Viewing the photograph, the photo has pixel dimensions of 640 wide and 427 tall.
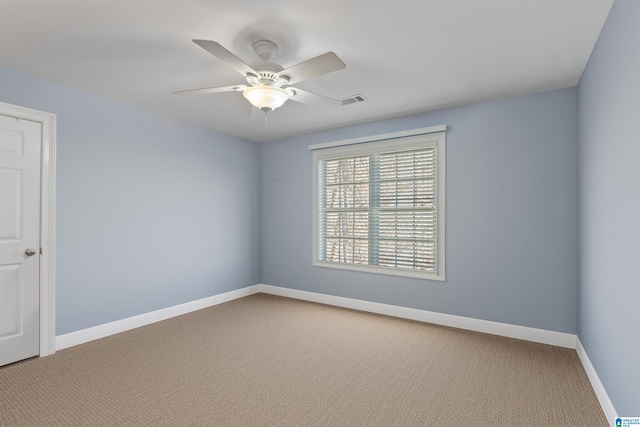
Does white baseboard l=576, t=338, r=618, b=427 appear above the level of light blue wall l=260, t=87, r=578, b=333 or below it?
below

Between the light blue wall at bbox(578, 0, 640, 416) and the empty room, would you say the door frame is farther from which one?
the light blue wall at bbox(578, 0, 640, 416)

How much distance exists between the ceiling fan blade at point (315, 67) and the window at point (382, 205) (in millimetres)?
2209

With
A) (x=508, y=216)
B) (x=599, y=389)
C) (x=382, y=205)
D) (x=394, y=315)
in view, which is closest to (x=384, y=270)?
(x=394, y=315)

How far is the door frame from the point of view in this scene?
3.05 meters

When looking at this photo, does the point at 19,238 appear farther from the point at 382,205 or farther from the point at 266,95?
the point at 382,205

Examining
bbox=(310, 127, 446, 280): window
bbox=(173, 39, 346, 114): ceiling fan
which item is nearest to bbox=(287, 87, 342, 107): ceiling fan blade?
bbox=(173, 39, 346, 114): ceiling fan

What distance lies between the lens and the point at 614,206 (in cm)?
202

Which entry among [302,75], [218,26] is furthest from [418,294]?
[218,26]

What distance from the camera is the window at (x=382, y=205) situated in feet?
13.1

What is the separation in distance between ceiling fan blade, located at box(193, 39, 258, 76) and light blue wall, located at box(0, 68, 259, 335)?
7.17ft

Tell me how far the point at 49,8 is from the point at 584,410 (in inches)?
164

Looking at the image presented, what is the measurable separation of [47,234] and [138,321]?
4.44 ft

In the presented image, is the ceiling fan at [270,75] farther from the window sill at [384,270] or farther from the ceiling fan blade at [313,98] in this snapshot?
the window sill at [384,270]

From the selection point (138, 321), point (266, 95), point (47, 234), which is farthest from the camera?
point (138, 321)
